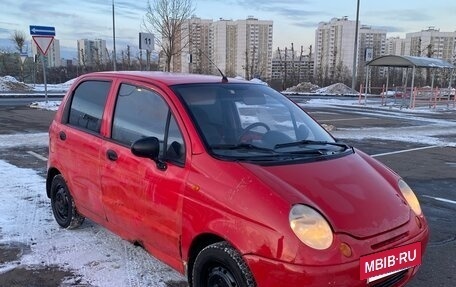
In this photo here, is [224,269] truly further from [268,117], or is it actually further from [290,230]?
[268,117]

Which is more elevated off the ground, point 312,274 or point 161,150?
point 161,150

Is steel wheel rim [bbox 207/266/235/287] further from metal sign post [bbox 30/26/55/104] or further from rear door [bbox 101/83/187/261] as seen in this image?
metal sign post [bbox 30/26/55/104]

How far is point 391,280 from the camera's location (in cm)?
315

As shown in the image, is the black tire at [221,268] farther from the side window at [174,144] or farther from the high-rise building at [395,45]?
the high-rise building at [395,45]

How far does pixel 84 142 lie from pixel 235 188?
2.10m

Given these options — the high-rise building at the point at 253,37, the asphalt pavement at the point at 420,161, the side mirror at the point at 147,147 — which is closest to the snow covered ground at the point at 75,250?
the side mirror at the point at 147,147

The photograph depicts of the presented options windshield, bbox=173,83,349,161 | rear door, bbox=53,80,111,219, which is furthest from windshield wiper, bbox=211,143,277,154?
rear door, bbox=53,80,111,219

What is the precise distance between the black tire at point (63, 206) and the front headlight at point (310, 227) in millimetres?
2913

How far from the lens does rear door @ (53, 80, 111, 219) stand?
4.50 metres

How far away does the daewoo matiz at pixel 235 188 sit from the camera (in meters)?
2.90

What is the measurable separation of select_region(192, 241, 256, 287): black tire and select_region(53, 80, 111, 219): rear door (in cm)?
151

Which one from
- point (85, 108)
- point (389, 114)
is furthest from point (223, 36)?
point (85, 108)

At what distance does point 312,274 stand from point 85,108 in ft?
9.98

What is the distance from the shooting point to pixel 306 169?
3.34 m
